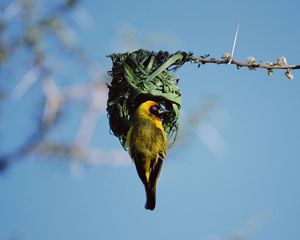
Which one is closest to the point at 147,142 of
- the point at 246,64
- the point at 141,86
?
the point at 141,86

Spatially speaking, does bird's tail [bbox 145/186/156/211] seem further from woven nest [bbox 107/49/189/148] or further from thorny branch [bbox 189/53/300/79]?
thorny branch [bbox 189/53/300/79]

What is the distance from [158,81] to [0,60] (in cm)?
454

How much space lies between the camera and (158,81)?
3.50 metres

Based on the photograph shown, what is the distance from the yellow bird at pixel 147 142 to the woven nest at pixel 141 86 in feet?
0.25

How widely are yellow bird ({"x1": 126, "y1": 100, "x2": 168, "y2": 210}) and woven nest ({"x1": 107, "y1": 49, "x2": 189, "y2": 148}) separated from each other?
0.08 meters

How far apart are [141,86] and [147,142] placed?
32 centimetres

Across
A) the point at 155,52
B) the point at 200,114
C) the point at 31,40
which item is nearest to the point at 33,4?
the point at 31,40

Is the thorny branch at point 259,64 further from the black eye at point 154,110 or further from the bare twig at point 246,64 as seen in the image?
the black eye at point 154,110

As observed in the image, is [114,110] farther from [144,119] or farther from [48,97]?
[48,97]

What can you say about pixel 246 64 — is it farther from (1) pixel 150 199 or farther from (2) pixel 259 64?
(1) pixel 150 199

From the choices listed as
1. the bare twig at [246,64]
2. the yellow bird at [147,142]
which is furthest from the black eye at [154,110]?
the bare twig at [246,64]

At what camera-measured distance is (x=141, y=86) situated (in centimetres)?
344

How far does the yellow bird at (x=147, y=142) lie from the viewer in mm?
3367

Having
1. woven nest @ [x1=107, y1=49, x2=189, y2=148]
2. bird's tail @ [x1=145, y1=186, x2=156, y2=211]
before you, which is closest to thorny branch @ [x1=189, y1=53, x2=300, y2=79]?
woven nest @ [x1=107, y1=49, x2=189, y2=148]
